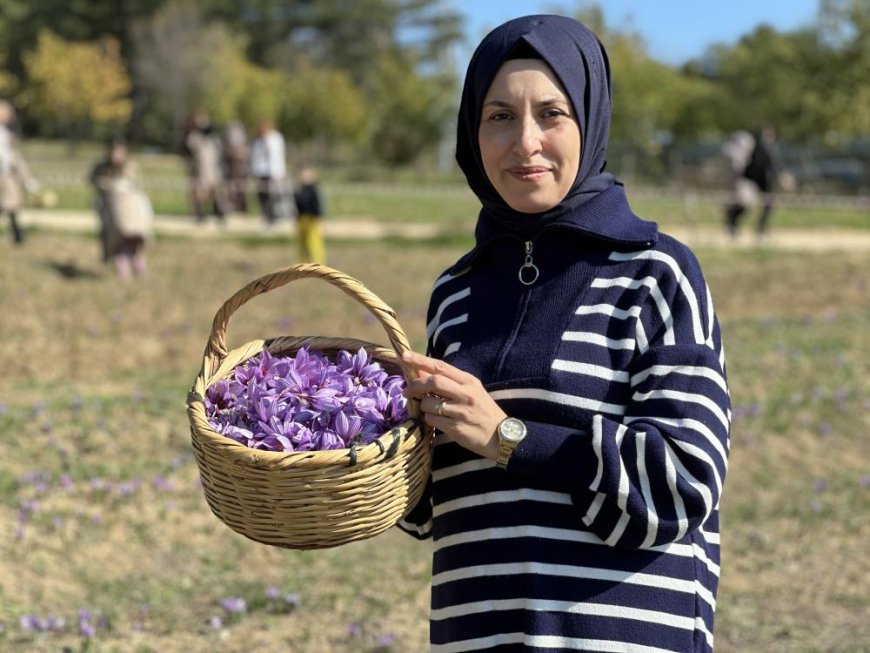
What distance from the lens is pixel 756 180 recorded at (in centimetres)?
1634

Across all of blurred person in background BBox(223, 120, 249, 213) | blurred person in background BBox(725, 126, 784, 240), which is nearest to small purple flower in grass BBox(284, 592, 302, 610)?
blurred person in background BBox(725, 126, 784, 240)

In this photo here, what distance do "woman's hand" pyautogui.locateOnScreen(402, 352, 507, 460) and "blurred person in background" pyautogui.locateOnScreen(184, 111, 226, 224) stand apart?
15.3 m

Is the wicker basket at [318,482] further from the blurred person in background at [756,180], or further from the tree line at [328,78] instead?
the tree line at [328,78]

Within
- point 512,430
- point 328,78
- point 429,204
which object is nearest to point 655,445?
point 512,430

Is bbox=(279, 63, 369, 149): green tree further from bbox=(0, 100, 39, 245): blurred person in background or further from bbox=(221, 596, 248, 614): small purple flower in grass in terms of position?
bbox=(221, 596, 248, 614): small purple flower in grass

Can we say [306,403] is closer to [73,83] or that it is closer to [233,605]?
[233,605]

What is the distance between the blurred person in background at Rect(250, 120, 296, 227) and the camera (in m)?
16.4

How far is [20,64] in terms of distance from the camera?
164 feet

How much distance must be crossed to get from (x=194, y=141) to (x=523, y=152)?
1582 cm

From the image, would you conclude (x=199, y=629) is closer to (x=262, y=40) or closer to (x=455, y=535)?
(x=455, y=535)

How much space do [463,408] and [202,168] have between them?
15.7 metres

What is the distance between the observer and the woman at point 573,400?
1685mm

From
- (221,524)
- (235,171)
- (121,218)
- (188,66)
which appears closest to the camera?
(221,524)

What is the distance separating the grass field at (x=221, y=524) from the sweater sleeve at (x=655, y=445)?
2459 mm
